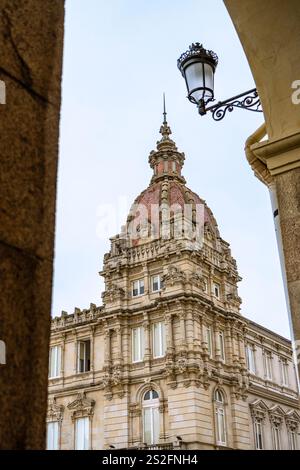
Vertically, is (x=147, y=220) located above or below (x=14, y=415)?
above

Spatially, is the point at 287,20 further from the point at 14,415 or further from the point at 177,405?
the point at 177,405

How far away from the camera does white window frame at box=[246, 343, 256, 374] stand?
99.8 ft

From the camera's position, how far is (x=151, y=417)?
85.7ft

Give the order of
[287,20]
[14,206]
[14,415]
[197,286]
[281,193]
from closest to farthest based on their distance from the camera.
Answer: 1. [14,415]
2. [14,206]
3. [281,193]
4. [287,20]
5. [197,286]

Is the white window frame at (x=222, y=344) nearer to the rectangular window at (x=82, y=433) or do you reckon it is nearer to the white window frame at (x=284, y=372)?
the white window frame at (x=284, y=372)

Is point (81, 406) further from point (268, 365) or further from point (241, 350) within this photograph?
point (268, 365)

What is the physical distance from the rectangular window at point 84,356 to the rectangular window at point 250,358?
8153mm

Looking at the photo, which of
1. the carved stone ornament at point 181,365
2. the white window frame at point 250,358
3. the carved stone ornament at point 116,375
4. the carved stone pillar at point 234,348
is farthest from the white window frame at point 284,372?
the carved stone ornament at point 116,375

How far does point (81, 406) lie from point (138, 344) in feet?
13.5

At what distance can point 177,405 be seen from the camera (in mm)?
25234

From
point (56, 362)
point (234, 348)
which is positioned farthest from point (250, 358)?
point (56, 362)

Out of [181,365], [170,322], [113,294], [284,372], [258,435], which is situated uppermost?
[113,294]

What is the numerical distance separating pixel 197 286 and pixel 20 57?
26.2 meters

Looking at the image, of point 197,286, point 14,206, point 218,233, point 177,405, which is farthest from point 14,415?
point 218,233
